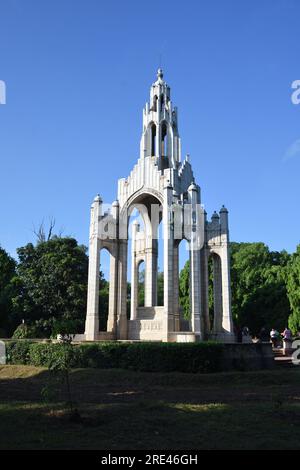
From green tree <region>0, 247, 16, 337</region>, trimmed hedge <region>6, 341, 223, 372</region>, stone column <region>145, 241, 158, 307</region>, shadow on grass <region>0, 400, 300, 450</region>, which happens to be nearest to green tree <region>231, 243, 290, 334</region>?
stone column <region>145, 241, 158, 307</region>

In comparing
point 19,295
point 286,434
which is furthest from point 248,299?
point 286,434

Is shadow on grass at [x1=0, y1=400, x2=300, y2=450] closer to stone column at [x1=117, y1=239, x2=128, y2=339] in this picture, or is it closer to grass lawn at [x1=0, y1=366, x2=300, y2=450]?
grass lawn at [x1=0, y1=366, x2=300, y2=450]

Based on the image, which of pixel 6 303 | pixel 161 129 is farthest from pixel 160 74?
pixel 6 303

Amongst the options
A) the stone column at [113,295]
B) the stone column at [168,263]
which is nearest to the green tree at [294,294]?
the stone column at [168,263]

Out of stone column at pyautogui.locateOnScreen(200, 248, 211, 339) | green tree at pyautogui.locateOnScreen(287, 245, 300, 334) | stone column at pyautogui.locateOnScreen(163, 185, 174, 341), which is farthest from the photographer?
green tree at pyautogui.locateOnScreen(287, 245, 300, 334)

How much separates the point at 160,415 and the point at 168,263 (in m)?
13.1

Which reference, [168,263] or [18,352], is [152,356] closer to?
[168,263]

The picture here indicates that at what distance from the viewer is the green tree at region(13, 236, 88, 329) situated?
1428 inches

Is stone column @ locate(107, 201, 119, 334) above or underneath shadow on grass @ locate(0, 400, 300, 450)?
above

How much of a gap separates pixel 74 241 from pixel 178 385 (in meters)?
23.4

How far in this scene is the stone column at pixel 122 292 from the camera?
26203mm

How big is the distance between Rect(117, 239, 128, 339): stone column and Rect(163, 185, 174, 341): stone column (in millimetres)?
3602

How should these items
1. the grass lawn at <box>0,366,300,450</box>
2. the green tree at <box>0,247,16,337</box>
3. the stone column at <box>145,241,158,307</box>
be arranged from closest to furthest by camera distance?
the grass lawn at <box>0,366,300,450</box> < the stone column at <box>145,241,158,307</box> < the green tree at <box>0,247,16,337</box>
